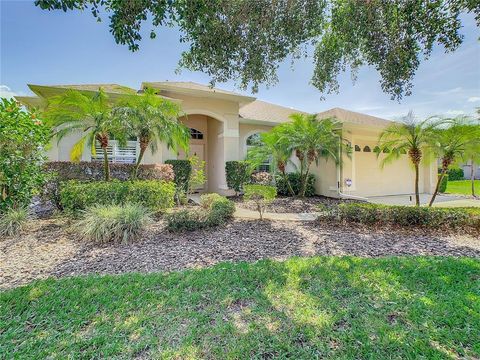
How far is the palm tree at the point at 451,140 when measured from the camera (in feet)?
29.1

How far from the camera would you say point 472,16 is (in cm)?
670

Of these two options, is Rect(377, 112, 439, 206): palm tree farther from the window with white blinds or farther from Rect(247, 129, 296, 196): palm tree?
the window with white blinds

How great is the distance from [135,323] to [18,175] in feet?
22.7

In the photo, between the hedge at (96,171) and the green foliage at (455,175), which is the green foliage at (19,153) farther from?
the green foliage at (455,175)

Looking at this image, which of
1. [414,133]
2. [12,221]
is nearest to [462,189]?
[414,133]

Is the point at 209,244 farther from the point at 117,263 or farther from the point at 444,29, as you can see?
the point at 444,29

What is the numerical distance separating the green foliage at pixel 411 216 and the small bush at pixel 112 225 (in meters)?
5.83

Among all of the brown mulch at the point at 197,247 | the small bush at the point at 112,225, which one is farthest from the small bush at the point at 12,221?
the small bush at the point at 112,225

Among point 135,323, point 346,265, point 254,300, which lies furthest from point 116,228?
point 346,265

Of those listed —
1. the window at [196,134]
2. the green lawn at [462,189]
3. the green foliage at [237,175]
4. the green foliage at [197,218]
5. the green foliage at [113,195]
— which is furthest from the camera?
the green lawn at [462,189]

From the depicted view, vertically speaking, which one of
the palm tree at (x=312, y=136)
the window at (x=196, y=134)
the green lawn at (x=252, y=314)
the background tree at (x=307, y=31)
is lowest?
the green lawn at (x=252, y=314)

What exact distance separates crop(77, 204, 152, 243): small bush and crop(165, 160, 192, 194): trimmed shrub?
556 cm

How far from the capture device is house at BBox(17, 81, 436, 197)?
39.7ft

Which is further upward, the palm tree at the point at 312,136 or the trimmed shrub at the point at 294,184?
the palm tree at the point at 312,136
